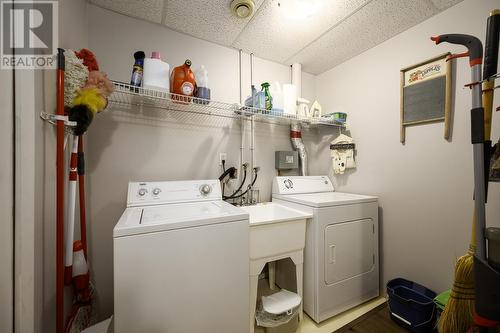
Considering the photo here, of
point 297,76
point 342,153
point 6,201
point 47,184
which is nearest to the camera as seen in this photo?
point 6,201

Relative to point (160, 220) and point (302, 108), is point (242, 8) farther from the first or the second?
point (160, 220)

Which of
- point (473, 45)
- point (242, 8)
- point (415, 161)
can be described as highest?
point (242, 8)

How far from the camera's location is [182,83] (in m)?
1.39

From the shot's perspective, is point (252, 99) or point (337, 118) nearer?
point (252, 99)

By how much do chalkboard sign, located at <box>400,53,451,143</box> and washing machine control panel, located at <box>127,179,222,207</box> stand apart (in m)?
1.78

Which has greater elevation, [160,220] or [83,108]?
[83,108]

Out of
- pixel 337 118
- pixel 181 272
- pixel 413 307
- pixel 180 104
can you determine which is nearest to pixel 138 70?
pixel 180 104

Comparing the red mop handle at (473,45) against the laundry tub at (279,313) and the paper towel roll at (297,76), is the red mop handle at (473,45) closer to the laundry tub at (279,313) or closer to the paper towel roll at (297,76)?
the paper towel roll at (297,76)

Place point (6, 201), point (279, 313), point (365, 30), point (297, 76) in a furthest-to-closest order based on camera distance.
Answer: point (297, 76), point (365, 30), point (279, 313), point (6, 201)

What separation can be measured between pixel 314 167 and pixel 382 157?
2.59 feet

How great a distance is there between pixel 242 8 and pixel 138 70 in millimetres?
891

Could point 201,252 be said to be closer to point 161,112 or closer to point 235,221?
point 235,221

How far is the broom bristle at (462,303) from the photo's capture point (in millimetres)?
988

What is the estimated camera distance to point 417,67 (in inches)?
63.4
